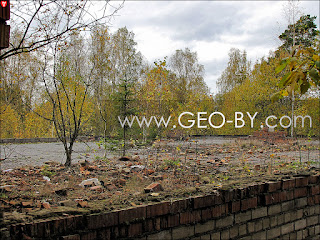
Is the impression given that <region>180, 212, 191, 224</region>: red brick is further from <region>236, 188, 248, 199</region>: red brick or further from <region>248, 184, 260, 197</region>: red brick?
<region>248, 184, 260, 197</region>: red brick

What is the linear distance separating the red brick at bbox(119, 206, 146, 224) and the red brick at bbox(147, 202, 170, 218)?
0.18ft

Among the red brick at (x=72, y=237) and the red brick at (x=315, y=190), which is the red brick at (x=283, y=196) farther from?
the red brick at (x=72, y=237)

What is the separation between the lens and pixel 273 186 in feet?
10.8

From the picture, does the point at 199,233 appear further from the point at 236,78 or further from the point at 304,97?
the point at 236,78

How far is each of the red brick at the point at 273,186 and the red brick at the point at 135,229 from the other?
64.4 inches

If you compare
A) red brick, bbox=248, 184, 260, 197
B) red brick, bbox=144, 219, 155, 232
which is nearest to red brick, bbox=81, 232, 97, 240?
red brick, bbox=144, 219, 155, 232

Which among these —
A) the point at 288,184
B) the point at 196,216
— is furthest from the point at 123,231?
the point at 288,184

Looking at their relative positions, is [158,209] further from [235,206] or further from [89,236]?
[235,206]

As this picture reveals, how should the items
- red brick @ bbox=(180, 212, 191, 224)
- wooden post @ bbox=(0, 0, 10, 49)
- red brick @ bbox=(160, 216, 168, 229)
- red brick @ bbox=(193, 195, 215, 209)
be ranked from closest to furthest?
wooden post @ bbox=(0, 0, 10, 49)
red brick @ bbox=(160, 216, 168, 229)
red brick @ bbox=(180, 212, 191, 224)
red brick @ bbox=(193, 195, 215, 209)

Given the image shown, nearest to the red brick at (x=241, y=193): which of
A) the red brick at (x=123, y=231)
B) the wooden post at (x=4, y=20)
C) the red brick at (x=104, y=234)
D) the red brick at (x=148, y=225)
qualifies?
the red brick at (x=148, y=225)

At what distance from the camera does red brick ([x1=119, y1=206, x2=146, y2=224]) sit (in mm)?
2211

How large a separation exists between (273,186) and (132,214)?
5.90 feet

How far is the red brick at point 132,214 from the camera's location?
221cm

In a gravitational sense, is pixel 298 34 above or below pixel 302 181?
above
